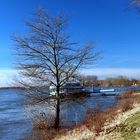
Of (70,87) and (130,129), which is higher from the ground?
(70,87)

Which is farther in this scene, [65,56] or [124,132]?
[65,56]

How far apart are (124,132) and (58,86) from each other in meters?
10.8

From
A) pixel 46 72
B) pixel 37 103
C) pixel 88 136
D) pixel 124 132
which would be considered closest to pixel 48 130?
pixel 37 103

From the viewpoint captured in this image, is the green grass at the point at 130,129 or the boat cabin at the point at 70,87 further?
the boat cabin at the point at 70,87

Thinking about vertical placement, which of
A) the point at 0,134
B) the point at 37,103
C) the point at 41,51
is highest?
the point at 41,51

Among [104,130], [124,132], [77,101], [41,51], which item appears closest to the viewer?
[124,132]

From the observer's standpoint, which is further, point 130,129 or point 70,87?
point 70,87

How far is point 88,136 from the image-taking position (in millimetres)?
11945

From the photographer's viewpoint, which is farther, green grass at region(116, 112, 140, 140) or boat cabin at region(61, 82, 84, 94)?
boat cabin at region(61, 82, 84, 94)

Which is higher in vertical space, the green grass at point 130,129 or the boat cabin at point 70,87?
the boat cabin at point 70,87

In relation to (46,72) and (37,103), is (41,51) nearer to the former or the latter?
(46,72)

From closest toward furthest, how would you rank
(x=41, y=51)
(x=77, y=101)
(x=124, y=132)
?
1. (x=124, y=132)
2. (x=41, y=51)
3. (x=77, y=101)

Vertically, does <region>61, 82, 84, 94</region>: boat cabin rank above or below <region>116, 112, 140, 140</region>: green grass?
above

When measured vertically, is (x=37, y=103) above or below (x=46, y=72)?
below
